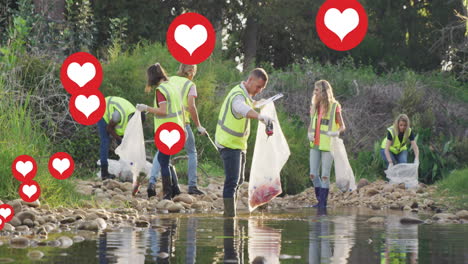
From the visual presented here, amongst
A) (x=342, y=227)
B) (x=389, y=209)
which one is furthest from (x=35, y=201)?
(x=389, y=209)

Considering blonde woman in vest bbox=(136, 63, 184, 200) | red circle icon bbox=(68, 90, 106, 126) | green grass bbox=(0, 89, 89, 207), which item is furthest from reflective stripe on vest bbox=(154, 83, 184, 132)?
red circle icon bbox=(68, 90, 106, 126)

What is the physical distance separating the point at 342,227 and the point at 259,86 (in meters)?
1.95

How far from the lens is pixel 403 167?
19.4m

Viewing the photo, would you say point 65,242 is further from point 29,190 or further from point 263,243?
point 29,190

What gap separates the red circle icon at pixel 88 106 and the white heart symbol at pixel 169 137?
2689 mm

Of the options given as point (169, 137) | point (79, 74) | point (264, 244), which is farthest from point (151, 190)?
point (264, 244)

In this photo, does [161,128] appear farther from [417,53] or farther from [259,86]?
[417,53]

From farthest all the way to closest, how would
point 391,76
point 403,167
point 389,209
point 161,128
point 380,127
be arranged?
point 391,76 < point 380,127 < point 403,167 < point 389,209 < point 161,128

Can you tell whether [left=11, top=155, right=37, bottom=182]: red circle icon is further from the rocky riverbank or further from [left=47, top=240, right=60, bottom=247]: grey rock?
[left=47, top=240, right=60, bottom=247]: grey rock

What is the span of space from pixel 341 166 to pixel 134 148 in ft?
11.1

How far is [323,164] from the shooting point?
48.4 ft

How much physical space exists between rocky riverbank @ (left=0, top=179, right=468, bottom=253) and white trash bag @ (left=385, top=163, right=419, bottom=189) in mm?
245

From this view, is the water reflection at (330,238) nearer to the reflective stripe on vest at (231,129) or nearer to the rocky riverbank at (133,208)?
the rocky riverbank at (133,208)

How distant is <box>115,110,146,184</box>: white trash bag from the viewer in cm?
1406
